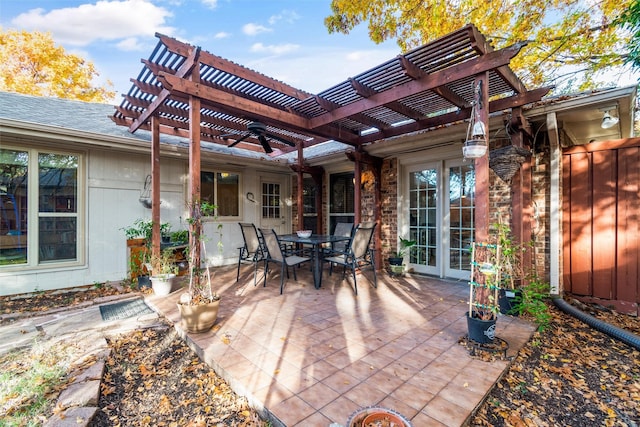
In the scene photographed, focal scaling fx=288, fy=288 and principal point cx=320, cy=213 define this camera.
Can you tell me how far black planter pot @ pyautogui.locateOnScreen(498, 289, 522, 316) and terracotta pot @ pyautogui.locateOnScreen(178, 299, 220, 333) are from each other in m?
3.18

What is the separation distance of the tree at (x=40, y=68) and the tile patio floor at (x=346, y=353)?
13.4 metres

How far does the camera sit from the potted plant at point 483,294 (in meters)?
2.42

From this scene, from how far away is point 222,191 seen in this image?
650 cm

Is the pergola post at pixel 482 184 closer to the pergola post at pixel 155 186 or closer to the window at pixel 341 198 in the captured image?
the window at pixel 341 198

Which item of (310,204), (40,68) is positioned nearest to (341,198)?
(310,204)

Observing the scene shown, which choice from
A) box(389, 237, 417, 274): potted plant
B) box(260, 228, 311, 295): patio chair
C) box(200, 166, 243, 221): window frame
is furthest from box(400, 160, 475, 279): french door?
box(200, 166, 243, 221): window frame

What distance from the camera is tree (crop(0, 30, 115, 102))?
36.4 ft

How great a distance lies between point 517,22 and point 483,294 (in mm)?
8333

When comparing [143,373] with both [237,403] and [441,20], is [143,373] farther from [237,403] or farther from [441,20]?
[441,20]

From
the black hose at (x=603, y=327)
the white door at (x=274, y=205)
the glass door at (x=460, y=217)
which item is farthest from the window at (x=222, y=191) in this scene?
the black hose at (x=603, y=327)

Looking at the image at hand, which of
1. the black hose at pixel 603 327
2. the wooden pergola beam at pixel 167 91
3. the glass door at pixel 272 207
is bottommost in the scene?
the black hose at pixel 603 327

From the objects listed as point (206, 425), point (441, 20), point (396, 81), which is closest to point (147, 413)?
point (206, 425)

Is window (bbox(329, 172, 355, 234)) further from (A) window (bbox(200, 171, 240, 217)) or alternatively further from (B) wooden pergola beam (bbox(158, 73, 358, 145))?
(A) window (bbox(200, 171, 240, 217))

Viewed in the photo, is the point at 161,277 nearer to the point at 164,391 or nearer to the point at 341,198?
the point at 164,391
